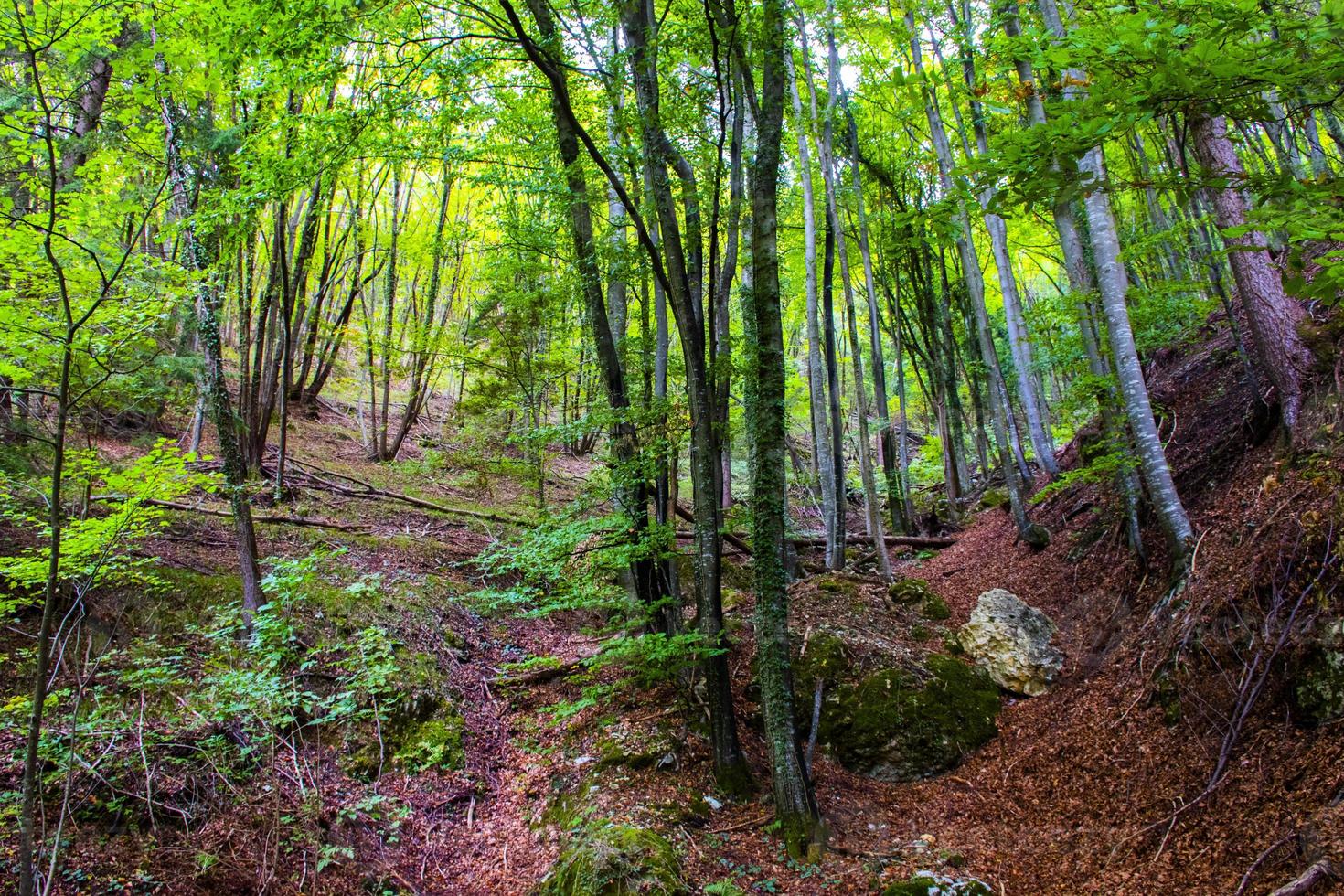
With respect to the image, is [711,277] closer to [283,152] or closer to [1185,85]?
[1185,85]

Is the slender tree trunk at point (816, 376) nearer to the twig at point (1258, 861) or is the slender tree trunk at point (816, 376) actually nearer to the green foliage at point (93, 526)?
the twig at point (1258, 861)

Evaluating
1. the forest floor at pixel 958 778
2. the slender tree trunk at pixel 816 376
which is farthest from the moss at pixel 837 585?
the slender tree trunk at pixel 816 376

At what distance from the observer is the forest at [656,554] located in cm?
358

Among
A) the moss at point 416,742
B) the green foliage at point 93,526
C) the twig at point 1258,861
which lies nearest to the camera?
the twig at point 1258,861

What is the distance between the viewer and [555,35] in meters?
5.83

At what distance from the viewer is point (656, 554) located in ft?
18.7

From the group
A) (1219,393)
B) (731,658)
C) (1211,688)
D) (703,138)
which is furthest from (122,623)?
(1219,393)

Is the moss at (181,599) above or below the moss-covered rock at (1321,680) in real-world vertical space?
above

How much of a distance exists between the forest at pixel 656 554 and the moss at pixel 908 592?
0.15 metres

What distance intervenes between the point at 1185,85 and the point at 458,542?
9.81 metres

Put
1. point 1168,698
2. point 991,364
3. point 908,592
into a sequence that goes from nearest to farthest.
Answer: point 1168,698, point 908,592, point 991,364

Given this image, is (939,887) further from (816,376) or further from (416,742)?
(816,376)

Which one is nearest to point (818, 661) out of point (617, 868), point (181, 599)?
point (617, 868)

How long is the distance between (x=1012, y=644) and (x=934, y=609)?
4.52 ft
